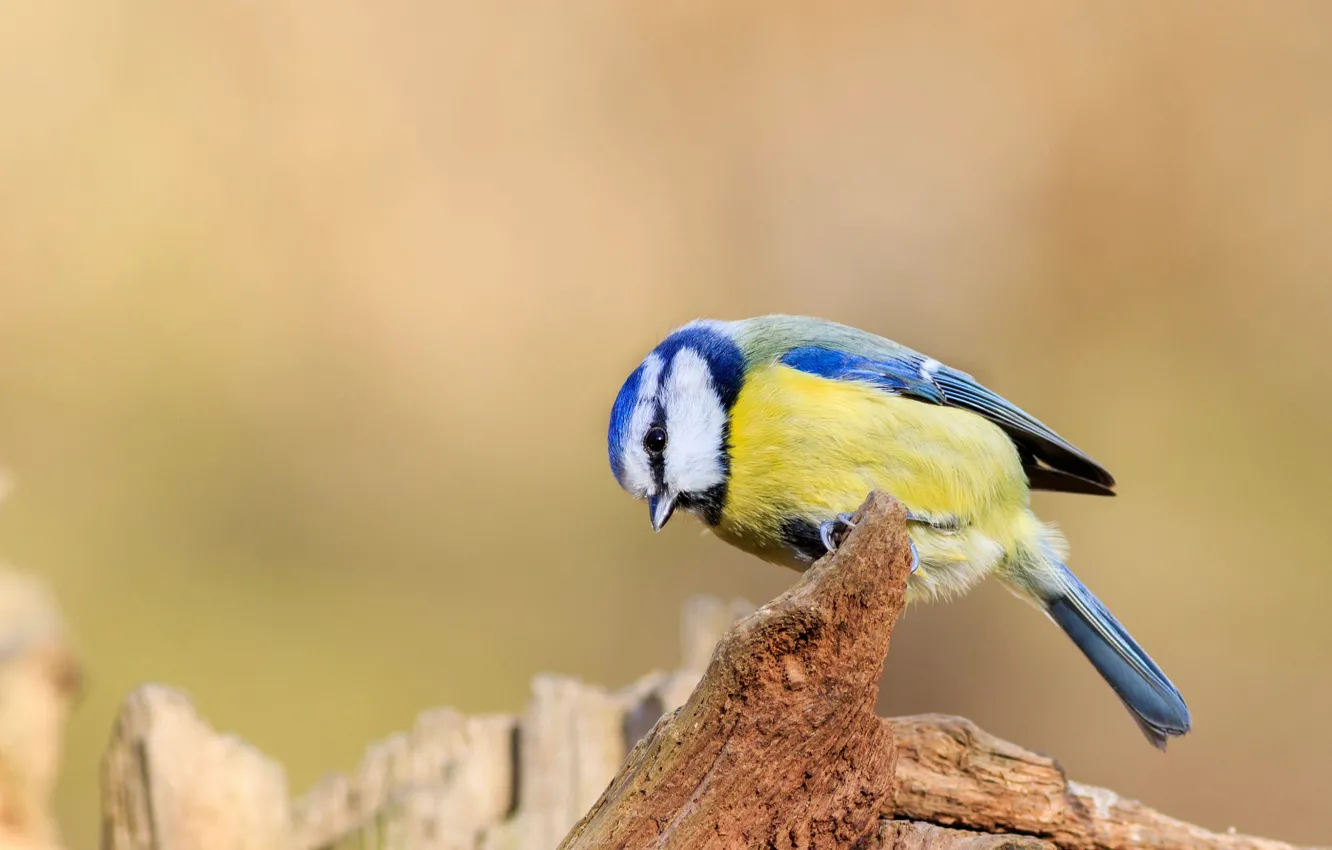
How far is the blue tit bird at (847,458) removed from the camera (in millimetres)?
1793

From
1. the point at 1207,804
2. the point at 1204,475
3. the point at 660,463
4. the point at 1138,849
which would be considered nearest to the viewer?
the point at 1138,849

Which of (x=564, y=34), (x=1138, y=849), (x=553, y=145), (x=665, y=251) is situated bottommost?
(x=1138, y=849)

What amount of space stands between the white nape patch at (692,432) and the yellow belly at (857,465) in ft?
0.10

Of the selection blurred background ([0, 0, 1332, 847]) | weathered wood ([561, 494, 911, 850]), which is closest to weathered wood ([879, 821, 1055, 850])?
weathered wood ([561, 494, 911, 850])

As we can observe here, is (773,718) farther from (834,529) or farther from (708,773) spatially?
(834,529)

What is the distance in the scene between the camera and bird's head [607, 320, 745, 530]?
71.0 inches

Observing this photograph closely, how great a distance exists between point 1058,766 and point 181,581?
2789mm

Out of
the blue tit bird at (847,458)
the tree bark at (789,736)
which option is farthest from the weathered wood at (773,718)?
the blue tit bird at (847,458)

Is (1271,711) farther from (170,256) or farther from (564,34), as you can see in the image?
(170,256)

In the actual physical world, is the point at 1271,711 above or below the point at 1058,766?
above

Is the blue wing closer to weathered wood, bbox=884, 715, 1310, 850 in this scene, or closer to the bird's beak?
the bird's beak

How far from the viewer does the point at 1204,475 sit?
11.8 ft

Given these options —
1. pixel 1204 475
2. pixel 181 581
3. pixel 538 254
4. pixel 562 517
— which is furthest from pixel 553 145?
pixel 1204 475

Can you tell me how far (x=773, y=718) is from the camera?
1259mm
